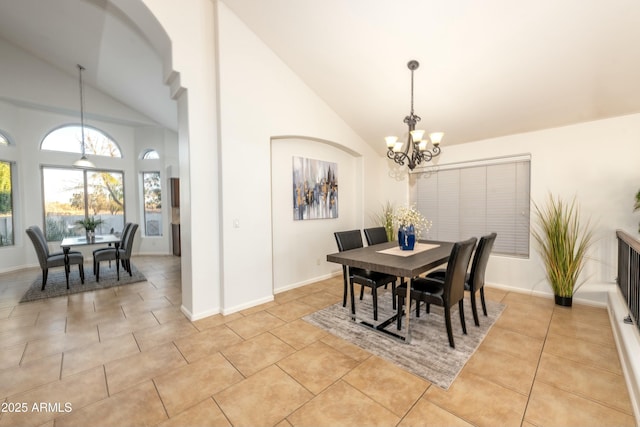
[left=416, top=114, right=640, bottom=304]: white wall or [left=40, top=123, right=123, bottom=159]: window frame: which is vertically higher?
[left=40, top=123, right=123, bottom=159]: window frame

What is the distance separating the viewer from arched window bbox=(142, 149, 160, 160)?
7394 mm

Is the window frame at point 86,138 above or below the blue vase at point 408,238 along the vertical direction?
above

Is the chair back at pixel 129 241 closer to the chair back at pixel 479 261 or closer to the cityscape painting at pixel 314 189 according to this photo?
the cityscape painting at pixel 314 189

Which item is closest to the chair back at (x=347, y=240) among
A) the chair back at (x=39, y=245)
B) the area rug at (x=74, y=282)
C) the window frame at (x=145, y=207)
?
the area rug at (x=74, y=282)

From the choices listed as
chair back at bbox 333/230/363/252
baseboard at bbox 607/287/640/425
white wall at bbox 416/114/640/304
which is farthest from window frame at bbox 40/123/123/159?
baseboard at bbox 607/287/640/425

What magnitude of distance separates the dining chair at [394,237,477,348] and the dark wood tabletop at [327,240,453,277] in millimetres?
209

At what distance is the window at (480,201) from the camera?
13.3 feet

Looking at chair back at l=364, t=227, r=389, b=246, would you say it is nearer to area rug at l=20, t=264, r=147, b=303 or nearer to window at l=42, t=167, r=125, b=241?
area rug at l=20, t=264, r=147, b=303

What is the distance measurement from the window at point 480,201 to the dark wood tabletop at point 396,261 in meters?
1.72

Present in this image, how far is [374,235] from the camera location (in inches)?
157

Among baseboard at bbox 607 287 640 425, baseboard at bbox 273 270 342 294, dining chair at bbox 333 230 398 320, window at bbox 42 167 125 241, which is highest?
window at bbox 42 167 125 241

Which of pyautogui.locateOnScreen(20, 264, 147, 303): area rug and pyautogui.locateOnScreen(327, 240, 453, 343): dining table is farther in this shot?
pyautogui.locateOnScreen(20, 264, 147, 303): area rug

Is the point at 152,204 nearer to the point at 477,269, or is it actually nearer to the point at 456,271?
the point at 456,271

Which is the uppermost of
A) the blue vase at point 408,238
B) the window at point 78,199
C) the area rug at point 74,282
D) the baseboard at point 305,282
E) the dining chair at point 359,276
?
the window at point 78,199
